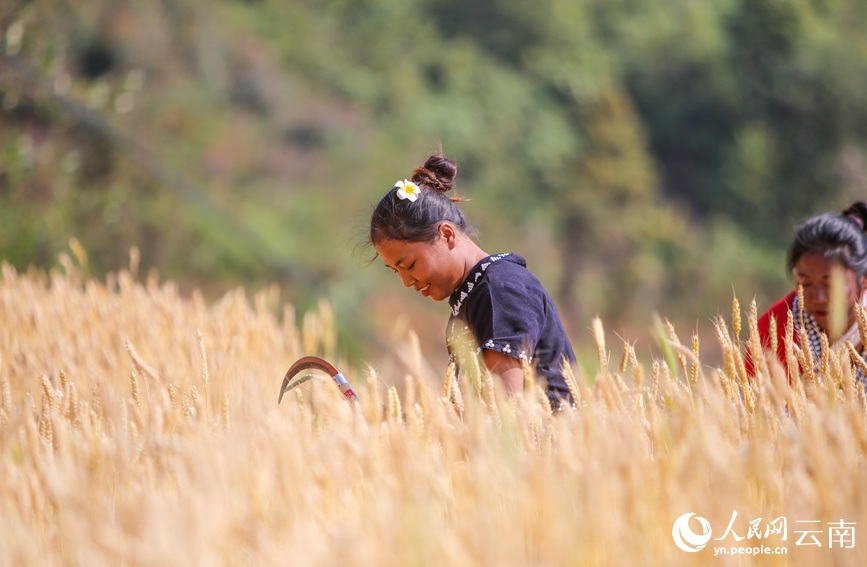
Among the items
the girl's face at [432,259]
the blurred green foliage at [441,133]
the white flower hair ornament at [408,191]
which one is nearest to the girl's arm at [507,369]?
the girl's face at [432,259]

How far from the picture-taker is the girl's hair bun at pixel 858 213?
6.97ft

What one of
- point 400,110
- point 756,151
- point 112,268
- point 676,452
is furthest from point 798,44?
point 676,452

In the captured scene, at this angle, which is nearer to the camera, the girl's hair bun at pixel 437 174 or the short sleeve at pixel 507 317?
the short sleeve at pixel 507 317

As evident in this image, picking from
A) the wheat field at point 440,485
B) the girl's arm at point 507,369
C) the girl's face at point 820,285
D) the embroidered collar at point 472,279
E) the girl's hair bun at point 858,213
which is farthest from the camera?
the girl's hair bun at point 858,213

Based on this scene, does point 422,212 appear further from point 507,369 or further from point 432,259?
point 507,369

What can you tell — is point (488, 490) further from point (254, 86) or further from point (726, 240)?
point (726, 240)

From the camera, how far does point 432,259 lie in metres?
→ 1.63

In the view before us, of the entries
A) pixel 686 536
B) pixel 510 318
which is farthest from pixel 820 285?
pixel 686 536

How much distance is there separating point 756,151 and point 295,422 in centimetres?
1301

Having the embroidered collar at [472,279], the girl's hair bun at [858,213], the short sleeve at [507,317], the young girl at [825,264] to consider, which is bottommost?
the short sleeve at [507,317]

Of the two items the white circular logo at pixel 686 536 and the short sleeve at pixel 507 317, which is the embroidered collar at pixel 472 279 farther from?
the white circular logo at pixel 686 536

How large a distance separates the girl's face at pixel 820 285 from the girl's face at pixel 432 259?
40.4 inches

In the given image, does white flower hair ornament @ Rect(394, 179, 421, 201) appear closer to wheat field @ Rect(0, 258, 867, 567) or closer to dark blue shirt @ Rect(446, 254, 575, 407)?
dark blue shirt @ Rect(446, 254, 575, 407)

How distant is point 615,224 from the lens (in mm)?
11398
